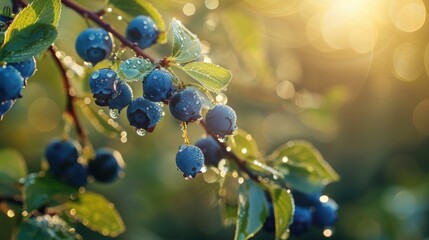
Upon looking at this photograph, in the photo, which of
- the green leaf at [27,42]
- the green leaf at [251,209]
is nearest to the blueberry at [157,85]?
the green leaf at [27,42]

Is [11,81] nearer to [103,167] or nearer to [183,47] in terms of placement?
[183,47]

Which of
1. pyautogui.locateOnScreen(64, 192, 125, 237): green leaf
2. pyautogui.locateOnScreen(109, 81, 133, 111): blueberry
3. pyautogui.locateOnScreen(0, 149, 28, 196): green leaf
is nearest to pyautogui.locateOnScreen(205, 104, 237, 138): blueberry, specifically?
pyautogui.locateOnScreen(109, 81, 133, 111): blueberry

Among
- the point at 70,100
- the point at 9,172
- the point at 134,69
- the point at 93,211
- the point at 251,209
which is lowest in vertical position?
the point at 9,172

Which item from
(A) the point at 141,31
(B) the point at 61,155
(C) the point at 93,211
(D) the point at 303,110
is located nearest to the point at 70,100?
(B) the point at 61,155

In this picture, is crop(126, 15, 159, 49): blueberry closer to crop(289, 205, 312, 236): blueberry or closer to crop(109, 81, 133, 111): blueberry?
crop(109, 81, 133, 111): blueberry

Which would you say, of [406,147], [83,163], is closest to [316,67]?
[406,147]

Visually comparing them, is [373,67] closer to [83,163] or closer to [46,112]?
[46,112]

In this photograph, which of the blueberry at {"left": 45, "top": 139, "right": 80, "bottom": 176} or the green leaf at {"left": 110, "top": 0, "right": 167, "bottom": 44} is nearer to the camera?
the green leaf at {"left": 110, "top": 0, "right": 167, "bottom": 44}
